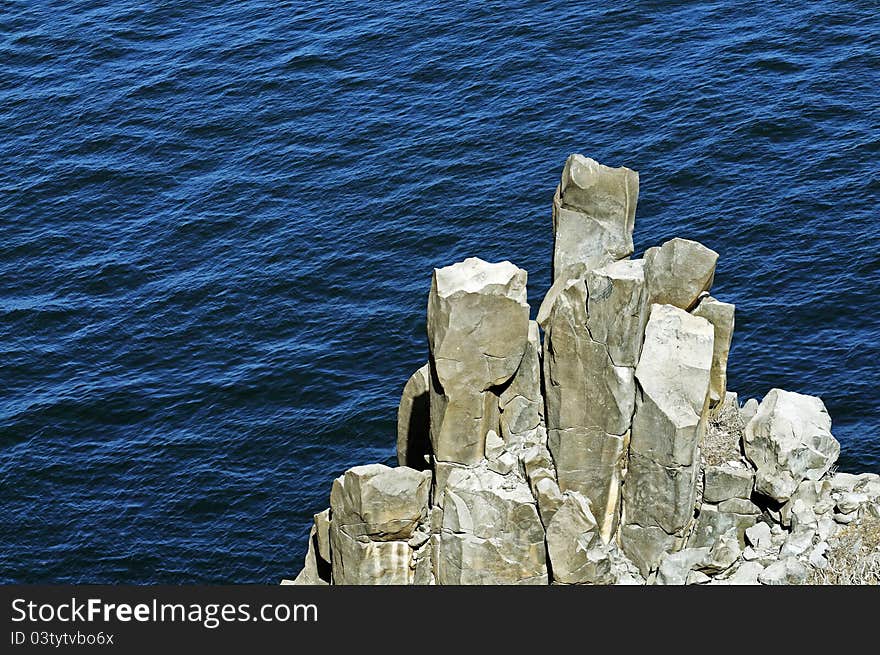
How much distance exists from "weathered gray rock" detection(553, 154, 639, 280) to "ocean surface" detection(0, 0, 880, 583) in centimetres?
2842

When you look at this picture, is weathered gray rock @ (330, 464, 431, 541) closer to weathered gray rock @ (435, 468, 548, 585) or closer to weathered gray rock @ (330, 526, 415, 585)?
weathered gray rock @ (330, 526, 415, 585)

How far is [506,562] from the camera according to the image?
5584 centimetres

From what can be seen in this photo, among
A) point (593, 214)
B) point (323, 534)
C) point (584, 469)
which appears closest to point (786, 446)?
point (584, 469)

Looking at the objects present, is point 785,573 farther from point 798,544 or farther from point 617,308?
point 617,308

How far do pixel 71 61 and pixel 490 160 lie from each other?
156 ft

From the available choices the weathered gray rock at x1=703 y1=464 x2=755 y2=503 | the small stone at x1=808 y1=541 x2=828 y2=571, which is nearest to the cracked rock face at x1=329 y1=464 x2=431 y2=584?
the weathered gray rock at x1=703 y1=464 x2=755 y2=503

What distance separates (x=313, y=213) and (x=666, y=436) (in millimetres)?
61521

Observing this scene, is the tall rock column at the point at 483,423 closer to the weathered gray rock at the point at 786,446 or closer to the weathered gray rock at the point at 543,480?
the weathered gray rock at the point at 543,480

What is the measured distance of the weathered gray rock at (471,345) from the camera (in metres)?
53.4

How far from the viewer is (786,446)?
192 feet

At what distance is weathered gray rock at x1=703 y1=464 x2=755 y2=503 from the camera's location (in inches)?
2301

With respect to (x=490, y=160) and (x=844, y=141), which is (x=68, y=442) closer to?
(x=490, y=160)

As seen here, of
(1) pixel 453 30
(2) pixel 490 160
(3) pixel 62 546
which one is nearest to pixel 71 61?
(1) pixel 453 30

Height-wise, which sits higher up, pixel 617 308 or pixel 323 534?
pixel 617 308
